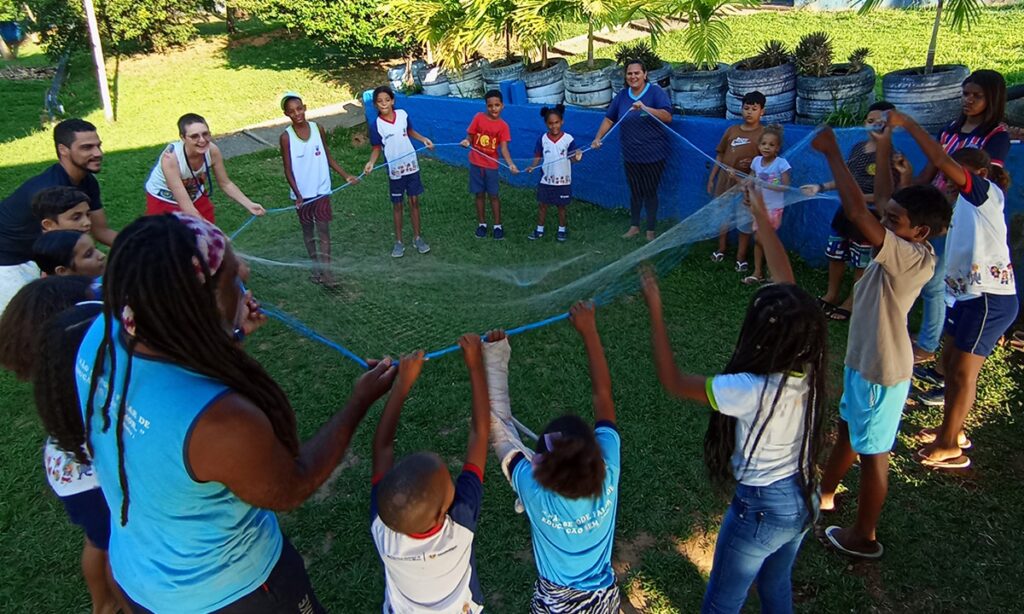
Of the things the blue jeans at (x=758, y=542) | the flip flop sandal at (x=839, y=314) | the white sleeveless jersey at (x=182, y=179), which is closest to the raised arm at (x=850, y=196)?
the blue jeans at (x=758, y=542)

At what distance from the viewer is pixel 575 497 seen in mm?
2109

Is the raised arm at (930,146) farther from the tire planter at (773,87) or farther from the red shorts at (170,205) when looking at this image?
the red shorts at (170,205)

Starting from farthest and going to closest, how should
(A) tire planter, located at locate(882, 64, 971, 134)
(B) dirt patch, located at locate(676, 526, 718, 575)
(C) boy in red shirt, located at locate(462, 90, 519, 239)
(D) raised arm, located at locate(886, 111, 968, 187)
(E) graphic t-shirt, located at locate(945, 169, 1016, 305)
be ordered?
(C) boy in red shirt, located at locate(462, 90, 519, 239), (A) tire planter, located at locate(882, 64, 971, 134), (E) graphic t-shirt, located at locate(945, 169, 1016, 305), (B) dirt patch, located at locate(676, 526, 718, 575), (D) raised arm, located at locate(886, 111, 968, 187)

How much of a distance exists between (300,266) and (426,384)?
3.98ft

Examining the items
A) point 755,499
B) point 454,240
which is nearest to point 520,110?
point 454,240

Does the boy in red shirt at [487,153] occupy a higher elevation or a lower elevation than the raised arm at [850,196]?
lower

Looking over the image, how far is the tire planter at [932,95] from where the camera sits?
5418 mm

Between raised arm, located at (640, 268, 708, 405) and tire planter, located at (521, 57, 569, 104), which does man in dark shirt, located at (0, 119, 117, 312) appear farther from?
tire planter, located at (521, 57, 569, 104)

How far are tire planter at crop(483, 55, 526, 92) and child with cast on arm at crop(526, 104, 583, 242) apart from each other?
249cm

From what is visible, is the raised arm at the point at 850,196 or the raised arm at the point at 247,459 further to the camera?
the raised arm at the point at 850,196

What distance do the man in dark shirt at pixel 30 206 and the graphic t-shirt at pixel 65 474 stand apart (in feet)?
6.18


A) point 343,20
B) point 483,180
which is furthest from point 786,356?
point 343,20

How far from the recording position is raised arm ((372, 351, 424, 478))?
227 cm

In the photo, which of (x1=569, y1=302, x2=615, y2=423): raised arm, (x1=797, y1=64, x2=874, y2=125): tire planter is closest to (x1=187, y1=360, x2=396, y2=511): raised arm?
(x1=569, y1=302, x2=615, y2=423): raised arm
